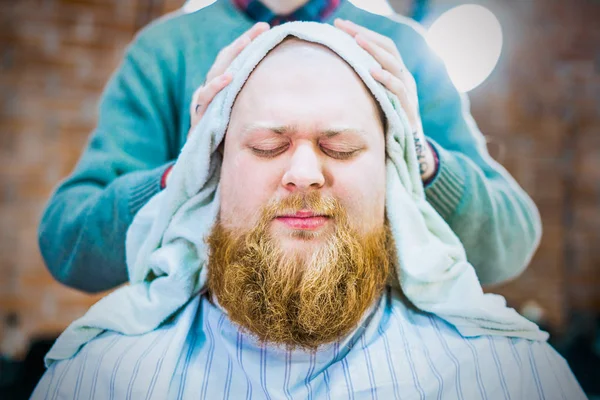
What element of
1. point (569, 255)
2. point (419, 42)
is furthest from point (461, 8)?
point (569, 255)

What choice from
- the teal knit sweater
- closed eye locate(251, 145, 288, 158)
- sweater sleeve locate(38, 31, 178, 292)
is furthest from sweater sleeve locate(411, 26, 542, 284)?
sweater sleeve locate(38, 31, 178, 292)

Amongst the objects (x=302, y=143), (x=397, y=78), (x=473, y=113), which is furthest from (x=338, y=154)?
(x=473, y=113)

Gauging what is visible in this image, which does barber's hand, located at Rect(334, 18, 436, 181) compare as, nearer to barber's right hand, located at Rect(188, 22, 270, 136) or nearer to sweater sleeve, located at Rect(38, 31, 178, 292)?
barber's right hand, located at Rect(188, 22, 270, 136)

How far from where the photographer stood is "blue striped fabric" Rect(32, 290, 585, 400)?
68cm

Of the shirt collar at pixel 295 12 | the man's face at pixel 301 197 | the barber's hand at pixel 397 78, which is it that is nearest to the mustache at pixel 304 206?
the man's face at pixel 301 197

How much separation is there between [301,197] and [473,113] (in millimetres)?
336

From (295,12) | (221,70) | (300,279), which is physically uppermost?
(295,12)

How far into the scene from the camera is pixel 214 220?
0.73 metres

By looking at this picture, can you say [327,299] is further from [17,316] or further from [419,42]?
[17,316]

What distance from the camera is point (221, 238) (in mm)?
722

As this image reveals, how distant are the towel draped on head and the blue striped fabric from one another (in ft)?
0.08

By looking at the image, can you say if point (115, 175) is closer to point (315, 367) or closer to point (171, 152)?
point (171, 152)

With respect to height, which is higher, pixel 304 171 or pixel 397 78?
pixel 397 78

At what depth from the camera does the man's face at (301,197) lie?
2.20ft
